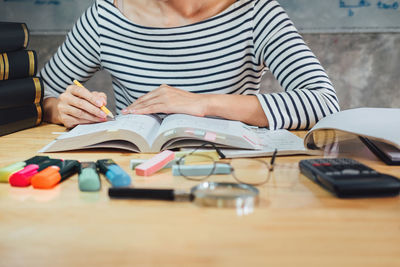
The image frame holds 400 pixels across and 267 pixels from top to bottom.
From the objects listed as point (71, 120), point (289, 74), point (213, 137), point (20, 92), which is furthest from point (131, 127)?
point (289, 74)

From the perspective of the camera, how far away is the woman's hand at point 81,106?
0.96 metres

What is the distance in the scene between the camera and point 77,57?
4.63ft

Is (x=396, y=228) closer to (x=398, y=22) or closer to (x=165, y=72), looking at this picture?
(x=165, y=72)

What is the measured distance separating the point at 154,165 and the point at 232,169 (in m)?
0.12

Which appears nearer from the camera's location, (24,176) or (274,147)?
(24,176)

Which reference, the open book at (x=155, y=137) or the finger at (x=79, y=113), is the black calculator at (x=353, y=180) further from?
the finger at (x=79, y=113)

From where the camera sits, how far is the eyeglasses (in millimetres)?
622

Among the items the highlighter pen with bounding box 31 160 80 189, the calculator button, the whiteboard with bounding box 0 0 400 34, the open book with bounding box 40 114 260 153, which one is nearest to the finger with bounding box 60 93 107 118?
the open book with bounding box 40 114 260 153

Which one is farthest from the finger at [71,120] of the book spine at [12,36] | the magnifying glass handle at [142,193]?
the magnifying glass handle at [142,193]

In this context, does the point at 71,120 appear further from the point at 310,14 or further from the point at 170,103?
the point at 310,14

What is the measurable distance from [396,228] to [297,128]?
62 centimetres

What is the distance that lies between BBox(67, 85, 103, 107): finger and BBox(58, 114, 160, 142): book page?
57 millimetres

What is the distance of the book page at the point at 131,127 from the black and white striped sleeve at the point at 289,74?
297mm

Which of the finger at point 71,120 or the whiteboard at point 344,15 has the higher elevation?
the whiteboard at point 344,15
